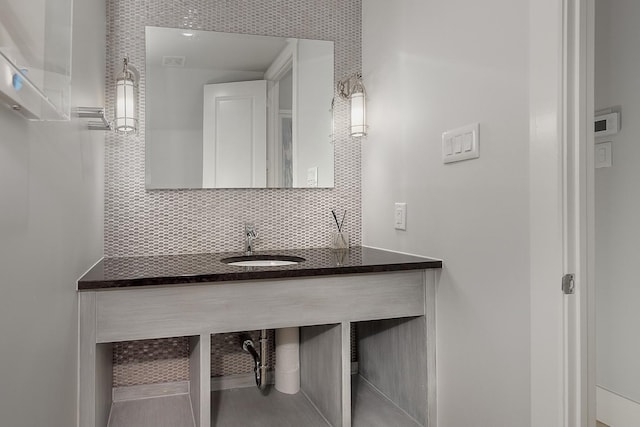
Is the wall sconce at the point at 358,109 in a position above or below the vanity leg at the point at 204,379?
above

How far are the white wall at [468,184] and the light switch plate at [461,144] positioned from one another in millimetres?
27

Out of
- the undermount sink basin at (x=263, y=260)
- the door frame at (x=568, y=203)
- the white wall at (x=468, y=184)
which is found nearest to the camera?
the door frame at (x=568, y=203)

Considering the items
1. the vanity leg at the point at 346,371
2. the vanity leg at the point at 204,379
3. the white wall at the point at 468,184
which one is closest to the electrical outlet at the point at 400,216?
the white wall at the point at 468,184

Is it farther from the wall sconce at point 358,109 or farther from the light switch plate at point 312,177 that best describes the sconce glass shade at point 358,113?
the light switch plate at point 312,177

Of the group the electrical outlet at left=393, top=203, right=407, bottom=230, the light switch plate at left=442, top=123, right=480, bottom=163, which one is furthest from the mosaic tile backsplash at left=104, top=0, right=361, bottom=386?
the light switch plate at left=442, top=123, right=480, bottom=163

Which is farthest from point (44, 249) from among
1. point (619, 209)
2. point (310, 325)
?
point (619, 209)

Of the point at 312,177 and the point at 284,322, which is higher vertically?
the point at 312,177

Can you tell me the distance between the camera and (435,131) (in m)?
1.81

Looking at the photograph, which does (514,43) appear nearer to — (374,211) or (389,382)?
(374,211)

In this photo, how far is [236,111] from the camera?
226cm

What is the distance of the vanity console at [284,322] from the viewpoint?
60.7 inches

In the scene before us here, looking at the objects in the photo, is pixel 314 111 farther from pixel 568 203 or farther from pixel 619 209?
pixel 619 209

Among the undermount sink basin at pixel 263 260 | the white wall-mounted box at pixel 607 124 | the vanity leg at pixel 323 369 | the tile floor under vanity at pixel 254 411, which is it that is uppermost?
the white wall-mounted box at pixel 607 124

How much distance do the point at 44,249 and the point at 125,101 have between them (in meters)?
1.16
